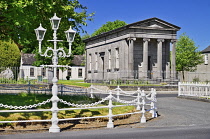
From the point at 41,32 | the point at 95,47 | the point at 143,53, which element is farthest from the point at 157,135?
the point at 95,47

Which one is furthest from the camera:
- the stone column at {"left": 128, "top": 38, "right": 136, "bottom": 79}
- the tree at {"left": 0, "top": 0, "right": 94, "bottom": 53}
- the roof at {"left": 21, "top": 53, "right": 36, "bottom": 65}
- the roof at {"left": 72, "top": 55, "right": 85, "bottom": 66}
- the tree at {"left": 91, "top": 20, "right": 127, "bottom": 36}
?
the roof at {"left": 72, "top": 55, "right": 85, "bottom": 66}

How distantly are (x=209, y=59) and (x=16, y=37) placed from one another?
153 ft

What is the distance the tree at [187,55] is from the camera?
52659 mm

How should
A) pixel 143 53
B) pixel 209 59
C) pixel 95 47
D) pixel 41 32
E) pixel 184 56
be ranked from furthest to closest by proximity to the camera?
pixel 209 59, pixel 184 56, pixel 95 47, pixel 143 53, pixel 41 32

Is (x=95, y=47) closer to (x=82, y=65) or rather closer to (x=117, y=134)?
(x=82, y=65)

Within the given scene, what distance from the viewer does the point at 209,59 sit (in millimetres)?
56344

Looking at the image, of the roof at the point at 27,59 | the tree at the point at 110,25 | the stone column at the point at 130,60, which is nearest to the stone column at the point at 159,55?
the stone column at the point at 130,60

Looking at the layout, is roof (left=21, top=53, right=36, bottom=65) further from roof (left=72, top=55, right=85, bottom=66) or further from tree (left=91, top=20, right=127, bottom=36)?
tree (left=91, top=20, right=127, bottom=36)

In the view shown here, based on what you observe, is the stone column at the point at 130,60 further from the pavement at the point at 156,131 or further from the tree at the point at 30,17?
the pavement at the point at 156,131

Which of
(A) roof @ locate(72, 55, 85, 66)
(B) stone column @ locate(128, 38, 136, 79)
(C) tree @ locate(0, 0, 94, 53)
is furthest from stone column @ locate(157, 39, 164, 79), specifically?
(A) roof @ locate(72, 55, 85, 66)

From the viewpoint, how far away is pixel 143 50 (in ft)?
118

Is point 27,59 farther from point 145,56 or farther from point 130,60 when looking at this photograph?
point 145,56

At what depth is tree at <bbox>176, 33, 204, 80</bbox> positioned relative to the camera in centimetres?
5266

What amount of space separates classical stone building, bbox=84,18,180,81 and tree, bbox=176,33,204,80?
15346 millimetres
